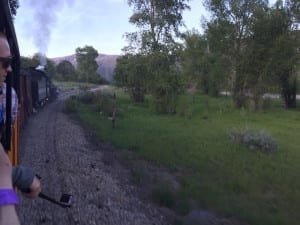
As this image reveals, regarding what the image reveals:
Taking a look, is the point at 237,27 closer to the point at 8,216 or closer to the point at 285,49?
the point at 285,49

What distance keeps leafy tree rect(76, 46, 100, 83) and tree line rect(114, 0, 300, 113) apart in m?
65.5

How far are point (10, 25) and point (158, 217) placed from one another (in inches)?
217

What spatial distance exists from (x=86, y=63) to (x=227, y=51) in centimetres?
7160

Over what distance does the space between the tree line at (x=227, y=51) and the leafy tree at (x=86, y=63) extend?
65.5 m

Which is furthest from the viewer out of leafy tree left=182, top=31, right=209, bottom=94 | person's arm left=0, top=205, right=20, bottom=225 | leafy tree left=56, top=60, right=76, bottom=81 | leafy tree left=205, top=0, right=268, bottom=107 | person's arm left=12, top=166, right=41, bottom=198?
leafy tree left=56, top=60, right=76, bottom=81

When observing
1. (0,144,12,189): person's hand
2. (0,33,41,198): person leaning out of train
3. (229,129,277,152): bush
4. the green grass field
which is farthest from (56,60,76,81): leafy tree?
(0,144,12,189): person's hand

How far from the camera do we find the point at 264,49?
37656 mm

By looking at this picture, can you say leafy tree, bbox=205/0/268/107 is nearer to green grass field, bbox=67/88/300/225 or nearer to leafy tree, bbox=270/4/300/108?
leafy tree, bbox=270/4/300/108

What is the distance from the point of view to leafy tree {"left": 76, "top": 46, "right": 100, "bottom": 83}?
107 m

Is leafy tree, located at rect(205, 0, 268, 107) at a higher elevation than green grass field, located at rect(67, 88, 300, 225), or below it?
higher

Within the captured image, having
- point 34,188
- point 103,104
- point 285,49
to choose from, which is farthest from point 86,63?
point 34,188

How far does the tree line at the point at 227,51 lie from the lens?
113 feet

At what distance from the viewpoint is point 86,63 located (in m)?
108

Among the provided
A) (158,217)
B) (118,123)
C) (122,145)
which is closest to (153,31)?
(118,123)
